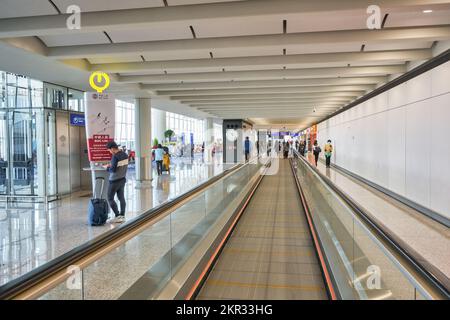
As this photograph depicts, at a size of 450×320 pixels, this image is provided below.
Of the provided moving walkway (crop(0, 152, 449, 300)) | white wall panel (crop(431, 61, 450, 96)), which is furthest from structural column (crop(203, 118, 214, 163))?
white wall panel (crop(431, 61, 450, 96))

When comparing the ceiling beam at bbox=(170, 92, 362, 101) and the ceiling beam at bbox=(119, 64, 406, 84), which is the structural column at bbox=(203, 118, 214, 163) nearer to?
the ceiling beam at bbox=(170, 92, 362, 101)

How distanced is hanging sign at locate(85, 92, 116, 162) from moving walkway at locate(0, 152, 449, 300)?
9.40 ft

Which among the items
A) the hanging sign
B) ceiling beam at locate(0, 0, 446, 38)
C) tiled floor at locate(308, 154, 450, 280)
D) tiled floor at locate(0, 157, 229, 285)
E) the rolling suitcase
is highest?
ceiling beam at locate(0, 0, 446, 38)

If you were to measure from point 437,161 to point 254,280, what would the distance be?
19.6 feet

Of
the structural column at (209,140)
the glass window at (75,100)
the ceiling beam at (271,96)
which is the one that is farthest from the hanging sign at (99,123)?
the structural column at (209,140)

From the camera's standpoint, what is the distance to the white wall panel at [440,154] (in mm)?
7852

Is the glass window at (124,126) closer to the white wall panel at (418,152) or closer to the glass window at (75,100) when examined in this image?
the glass window at (75,100)

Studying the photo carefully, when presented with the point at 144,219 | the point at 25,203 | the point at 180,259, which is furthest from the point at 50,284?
the point at 25,203

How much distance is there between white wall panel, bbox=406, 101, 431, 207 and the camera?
8984 millimetres

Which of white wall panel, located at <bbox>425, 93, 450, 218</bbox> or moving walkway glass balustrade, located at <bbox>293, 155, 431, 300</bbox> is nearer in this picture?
moving walkway glass balustrade, located at <bbox>293, 155, 431, 300</bbox>

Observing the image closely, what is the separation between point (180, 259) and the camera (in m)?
4.93

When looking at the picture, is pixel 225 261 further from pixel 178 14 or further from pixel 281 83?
pixel 281 83

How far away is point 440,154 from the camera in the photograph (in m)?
8.23

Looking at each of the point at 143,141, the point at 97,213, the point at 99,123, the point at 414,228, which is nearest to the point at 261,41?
the point at 99,123
